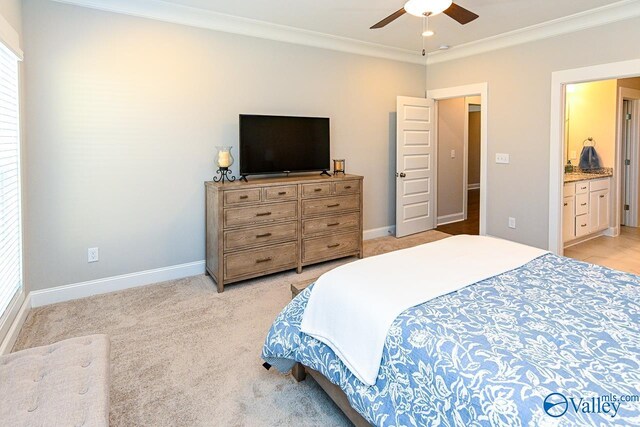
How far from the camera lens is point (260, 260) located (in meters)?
3.66

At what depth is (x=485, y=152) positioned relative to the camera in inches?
190

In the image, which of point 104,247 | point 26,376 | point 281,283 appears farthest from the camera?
point 281,283

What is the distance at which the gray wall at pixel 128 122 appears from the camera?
10.1 feet

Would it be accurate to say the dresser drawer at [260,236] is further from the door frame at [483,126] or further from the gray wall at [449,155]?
the gray wall at [449,155]

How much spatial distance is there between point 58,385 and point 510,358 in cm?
157

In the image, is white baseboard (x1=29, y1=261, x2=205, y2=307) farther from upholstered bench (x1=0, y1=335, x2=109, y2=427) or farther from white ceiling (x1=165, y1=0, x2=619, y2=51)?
white ceiling (x1=165, y1=0, x2=619, y2=51)

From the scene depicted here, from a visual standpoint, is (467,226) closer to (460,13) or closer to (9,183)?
(460,13)

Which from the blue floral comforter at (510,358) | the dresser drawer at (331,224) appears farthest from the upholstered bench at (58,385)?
the dresser drawer at (331,224)

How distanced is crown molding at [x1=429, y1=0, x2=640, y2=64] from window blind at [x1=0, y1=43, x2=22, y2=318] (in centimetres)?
468

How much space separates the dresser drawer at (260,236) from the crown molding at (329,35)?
203cm

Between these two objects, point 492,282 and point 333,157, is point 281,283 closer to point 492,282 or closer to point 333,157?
point 333,157

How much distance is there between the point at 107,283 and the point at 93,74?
1853 millimetres

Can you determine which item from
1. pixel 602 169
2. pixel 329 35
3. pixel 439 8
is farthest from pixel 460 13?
pixel 602 169

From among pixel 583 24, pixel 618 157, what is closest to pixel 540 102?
pixel 583 24
